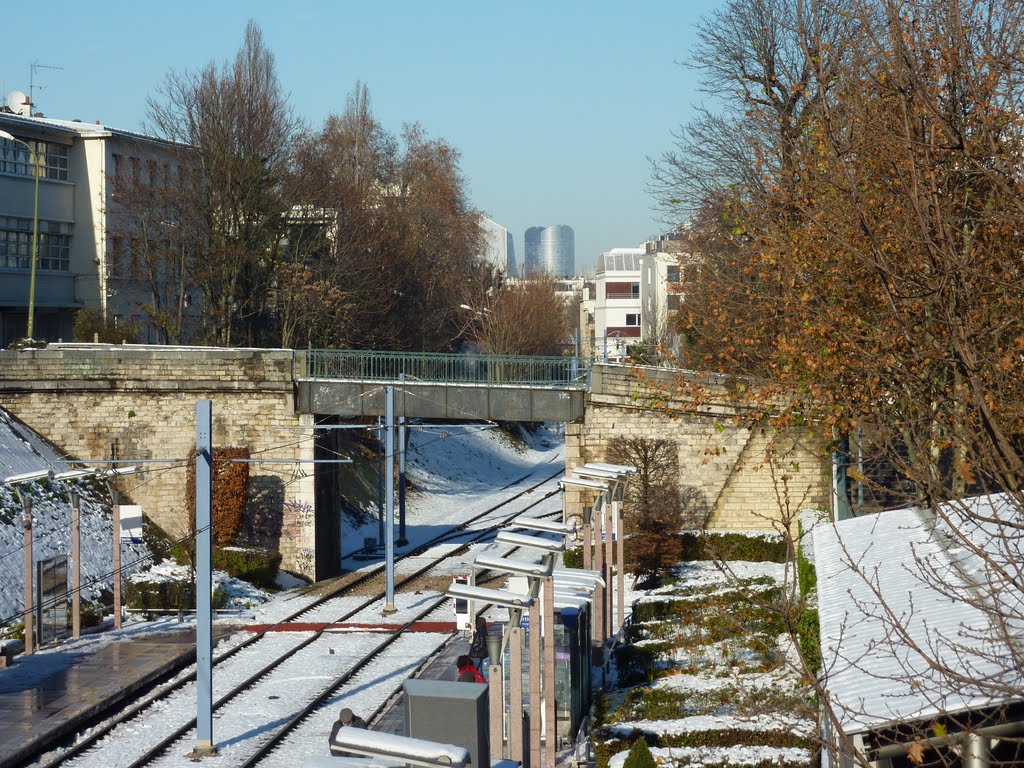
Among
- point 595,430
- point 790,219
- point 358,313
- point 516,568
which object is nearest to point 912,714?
point 516,568

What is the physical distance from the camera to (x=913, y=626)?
907cm

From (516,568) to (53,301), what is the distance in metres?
37.2

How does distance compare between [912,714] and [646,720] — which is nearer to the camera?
[912,714]

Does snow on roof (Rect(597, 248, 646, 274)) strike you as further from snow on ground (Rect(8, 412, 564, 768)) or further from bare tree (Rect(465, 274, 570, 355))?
snow on ground (Rect(8, 412, 564, 768))

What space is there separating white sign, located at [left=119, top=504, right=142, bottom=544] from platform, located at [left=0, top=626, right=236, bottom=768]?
7.27 ft

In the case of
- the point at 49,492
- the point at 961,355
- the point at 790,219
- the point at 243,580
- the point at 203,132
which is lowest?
the point at 243,580

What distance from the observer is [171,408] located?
30.7 metres

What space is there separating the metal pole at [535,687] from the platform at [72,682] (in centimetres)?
627

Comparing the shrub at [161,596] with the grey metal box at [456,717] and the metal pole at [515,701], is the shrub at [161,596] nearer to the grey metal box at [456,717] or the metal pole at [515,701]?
the metal pole at [515,701]

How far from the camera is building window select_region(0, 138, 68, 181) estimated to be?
1770 inches

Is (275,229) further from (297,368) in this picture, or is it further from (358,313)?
(297,368)

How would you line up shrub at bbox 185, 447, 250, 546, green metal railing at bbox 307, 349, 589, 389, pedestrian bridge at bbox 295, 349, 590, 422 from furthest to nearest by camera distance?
green metal railing at bbox 307, 349, 589, 389, shrub at bbox 185, 447, 250, 546, pedestrian bridge at bbox 295, 349, 590, 422

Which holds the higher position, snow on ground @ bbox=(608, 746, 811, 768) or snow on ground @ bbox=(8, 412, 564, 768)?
snow on ground @ bbox=(608, 746, 811, 768)

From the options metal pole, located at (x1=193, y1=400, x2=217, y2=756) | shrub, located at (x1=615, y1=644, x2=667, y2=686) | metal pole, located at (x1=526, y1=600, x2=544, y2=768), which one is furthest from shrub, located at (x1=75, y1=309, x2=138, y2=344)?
metal pole, located at (x1=526, y1=600, x2=544, y2=768)
